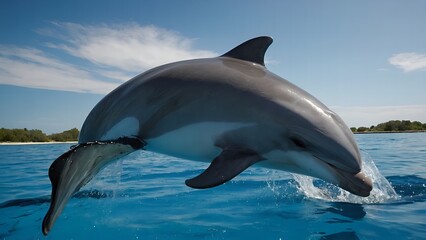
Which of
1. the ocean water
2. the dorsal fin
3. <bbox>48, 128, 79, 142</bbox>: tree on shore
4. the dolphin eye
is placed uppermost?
the dorsal fin

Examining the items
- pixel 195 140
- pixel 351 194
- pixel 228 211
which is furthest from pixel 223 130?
pixel 351 194

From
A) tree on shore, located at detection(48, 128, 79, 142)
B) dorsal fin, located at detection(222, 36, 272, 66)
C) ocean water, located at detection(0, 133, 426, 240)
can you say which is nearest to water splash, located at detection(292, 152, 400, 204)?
ocean water, located at detection(0, 133, 426, 240)

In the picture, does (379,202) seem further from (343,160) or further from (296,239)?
(343,160)

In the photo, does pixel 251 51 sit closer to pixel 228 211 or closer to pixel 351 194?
pixel 228 211

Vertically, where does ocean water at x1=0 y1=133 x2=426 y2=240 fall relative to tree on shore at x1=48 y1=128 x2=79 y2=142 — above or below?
below

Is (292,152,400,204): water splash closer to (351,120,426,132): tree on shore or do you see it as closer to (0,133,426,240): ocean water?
(0,133,426,240): ocean water

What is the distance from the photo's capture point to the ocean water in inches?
213

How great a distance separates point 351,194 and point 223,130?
5143 mm

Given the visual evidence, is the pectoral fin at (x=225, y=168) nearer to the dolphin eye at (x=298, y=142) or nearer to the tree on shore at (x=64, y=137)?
the dolphin eye at (x=298, y=142)

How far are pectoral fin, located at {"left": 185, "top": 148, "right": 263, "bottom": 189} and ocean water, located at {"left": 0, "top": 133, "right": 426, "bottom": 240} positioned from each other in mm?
2160

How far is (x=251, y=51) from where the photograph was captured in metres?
4.70

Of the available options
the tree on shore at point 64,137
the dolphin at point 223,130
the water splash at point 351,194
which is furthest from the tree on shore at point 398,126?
the dolphin at point 223,130

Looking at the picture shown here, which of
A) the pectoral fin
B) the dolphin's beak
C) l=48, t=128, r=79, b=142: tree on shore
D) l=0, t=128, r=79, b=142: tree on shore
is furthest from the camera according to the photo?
l=48, t=128, r=79, b=142: tree on shore

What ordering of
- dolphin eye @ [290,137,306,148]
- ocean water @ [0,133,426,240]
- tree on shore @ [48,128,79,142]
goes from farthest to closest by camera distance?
tree on shore @ [48,128,79,142] < ocean water @ [0,133,426,240] < dolphin eye @ [290,137,306,148]
